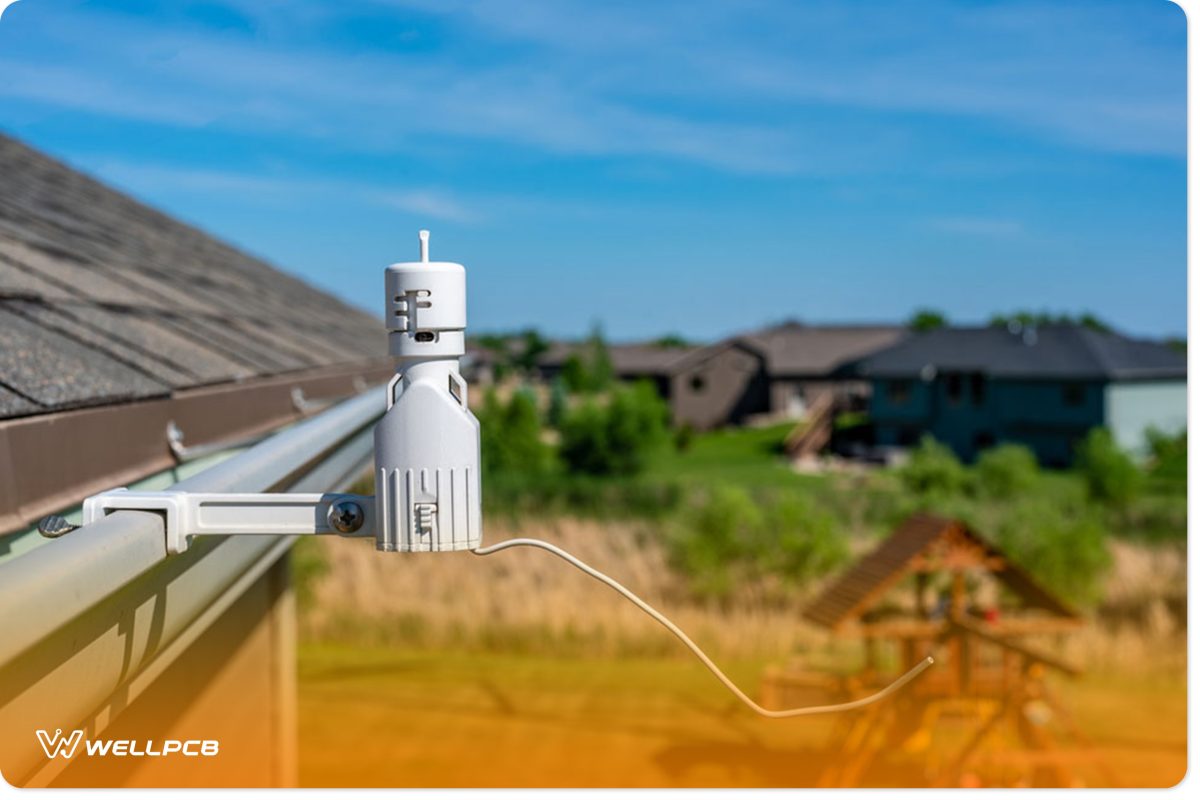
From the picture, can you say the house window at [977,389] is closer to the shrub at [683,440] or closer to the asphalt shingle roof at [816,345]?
the shrub at [683,440]

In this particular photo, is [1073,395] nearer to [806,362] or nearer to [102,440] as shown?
[806,362]

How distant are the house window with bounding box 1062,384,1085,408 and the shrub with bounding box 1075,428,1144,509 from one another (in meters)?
5.77

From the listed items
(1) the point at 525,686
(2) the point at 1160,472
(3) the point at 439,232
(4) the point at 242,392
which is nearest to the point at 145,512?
(3) the point at 439,232

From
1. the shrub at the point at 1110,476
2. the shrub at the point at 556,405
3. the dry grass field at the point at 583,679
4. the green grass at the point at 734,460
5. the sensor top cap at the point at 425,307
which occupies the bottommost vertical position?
the dry grass field at the point at 583,679

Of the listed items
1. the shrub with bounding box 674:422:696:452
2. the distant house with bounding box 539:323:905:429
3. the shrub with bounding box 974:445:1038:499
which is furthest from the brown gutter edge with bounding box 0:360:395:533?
the distant house with bounding box 539:323:905:429

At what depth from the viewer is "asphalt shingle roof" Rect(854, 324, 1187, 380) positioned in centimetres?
2364

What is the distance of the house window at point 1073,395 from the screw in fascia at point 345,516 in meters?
24.8

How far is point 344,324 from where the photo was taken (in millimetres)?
5656

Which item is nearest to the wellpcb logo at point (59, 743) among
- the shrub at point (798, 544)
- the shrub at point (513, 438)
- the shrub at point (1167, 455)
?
the shrub at point (798, 544)

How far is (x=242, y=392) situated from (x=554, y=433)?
28356mm

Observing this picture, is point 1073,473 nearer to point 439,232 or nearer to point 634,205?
point 634,205

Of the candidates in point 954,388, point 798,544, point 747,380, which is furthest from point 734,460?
point 798,544

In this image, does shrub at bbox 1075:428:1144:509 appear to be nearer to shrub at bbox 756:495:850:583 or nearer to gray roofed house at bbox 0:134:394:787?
shrub at bbox 756:495:850:583

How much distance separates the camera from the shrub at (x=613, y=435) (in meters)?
21.1
